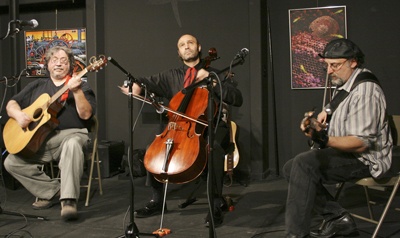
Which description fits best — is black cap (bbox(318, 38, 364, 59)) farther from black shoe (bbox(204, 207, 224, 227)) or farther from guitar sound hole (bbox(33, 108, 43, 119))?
guitar sound hole (bbox(33, 108, 43, 119))

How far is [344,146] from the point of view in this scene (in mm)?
2840

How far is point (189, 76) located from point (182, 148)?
38.0 inches

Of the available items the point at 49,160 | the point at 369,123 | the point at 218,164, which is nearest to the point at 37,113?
the point at 49,160

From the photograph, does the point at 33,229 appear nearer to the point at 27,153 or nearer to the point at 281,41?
the point at 27,153

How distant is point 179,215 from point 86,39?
9.33ft

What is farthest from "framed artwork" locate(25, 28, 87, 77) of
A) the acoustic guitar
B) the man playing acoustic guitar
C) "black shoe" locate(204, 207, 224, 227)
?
"black shoe" locate(204, 207, 224, 227)

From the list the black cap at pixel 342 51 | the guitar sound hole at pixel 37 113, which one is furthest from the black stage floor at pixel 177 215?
the black cap at pixel 342 51

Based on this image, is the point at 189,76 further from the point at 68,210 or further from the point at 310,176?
the point at 310,176

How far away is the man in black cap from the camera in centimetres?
288

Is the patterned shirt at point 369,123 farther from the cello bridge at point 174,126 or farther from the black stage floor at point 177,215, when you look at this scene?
the cello bridge at point 174,126

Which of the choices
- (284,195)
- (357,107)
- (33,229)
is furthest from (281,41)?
(33,229)

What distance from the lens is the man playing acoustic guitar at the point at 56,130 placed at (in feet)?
12.7

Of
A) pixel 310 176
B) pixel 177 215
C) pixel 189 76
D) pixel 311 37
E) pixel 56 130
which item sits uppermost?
pixel 311 37

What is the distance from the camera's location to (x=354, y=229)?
3.14 metres
